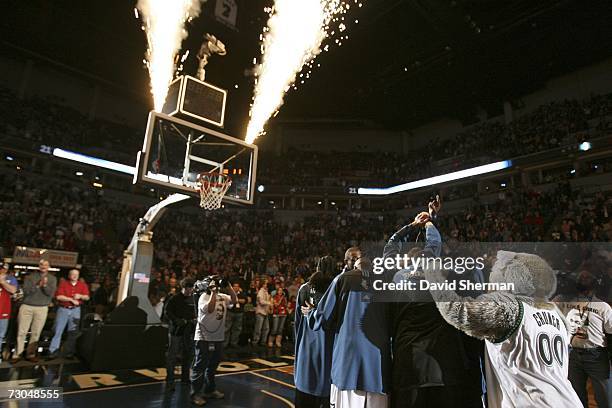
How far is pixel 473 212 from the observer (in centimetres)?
2078

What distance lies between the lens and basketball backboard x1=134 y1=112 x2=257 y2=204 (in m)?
6.63

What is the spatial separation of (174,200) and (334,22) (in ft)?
38.8

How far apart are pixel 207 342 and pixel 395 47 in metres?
16.9

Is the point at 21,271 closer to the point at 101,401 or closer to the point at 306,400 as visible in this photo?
the point at 101,401

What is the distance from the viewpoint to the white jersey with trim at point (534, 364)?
76.8 inches

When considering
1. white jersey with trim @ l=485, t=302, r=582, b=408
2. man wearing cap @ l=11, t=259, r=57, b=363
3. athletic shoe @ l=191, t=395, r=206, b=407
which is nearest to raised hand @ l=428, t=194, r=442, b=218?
white jersey with trim @ l=485, t=302, r=582, b=408

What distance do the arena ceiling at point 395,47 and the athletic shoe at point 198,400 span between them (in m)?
9.16

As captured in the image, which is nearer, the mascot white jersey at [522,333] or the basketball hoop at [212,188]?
the mascot white jersey at [522,333]

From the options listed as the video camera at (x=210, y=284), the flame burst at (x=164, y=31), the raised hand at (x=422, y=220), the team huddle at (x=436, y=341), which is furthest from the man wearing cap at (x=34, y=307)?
the raised hand at (x=422, y=220)

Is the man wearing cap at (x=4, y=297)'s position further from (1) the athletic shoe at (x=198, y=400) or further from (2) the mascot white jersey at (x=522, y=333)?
(2) the mascot white jersey at (x=522, y=333)

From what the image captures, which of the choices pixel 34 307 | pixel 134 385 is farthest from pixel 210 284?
pixel 34 307

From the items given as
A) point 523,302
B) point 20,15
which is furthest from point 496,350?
point 20,15

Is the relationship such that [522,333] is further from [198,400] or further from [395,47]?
[395,47]

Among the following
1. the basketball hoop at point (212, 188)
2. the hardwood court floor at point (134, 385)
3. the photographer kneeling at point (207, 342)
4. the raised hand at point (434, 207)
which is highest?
the basketball hoop at point (212, 188)
